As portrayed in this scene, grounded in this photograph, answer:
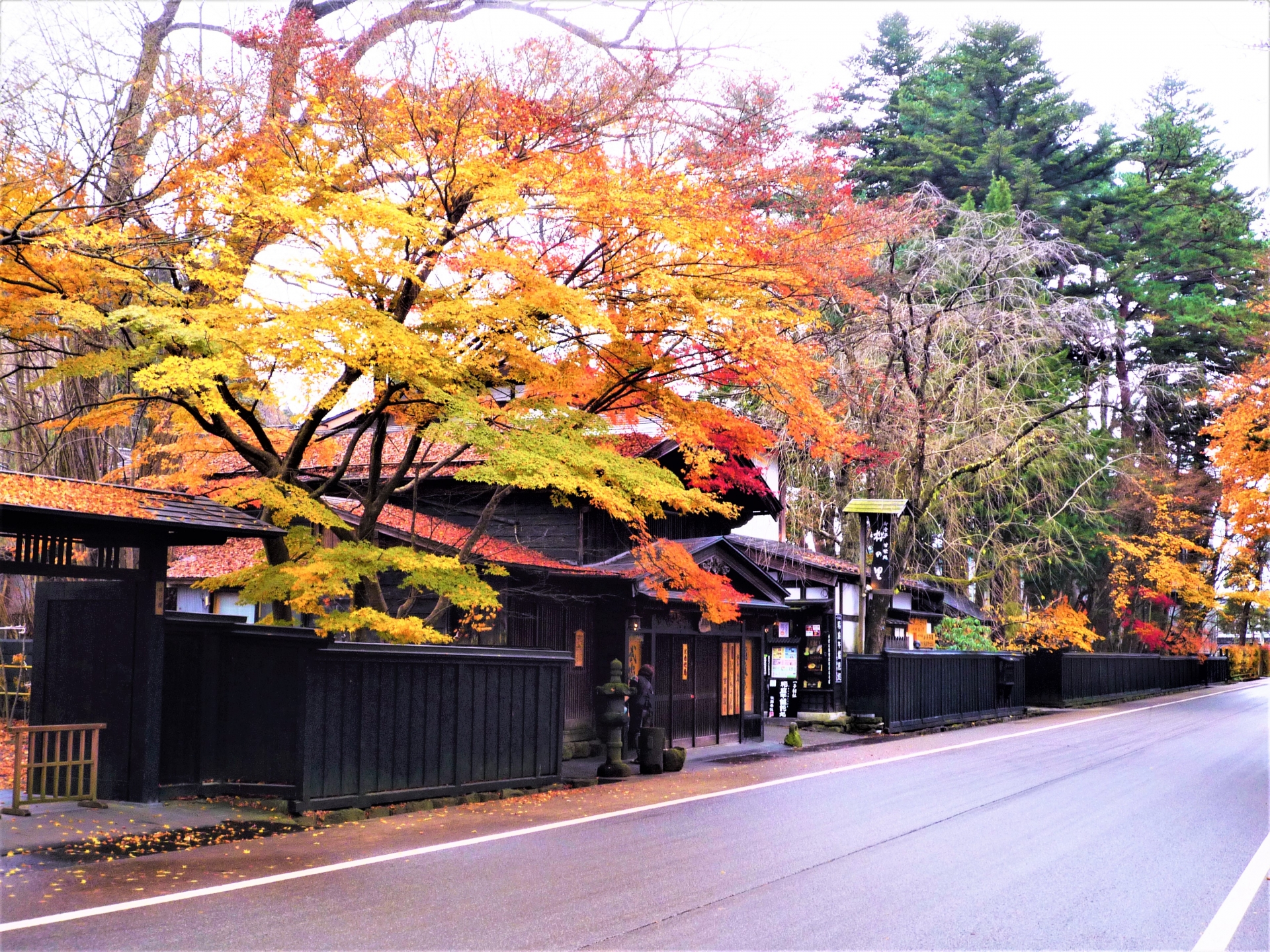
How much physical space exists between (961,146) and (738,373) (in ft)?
123

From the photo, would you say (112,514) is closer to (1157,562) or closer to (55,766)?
(55,766)

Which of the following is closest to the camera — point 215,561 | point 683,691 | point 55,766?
point 55,766

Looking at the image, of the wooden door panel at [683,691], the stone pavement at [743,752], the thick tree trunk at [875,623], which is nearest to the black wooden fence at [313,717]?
the stone pavement at [743,752]

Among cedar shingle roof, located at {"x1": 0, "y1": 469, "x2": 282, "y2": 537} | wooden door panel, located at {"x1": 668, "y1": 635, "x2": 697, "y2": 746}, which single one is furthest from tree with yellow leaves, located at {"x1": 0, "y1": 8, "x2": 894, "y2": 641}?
wooden door panel, located at {"x1": 668, "y1": 635, "x2": 697, "y2": 746}

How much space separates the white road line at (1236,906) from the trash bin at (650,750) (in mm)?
9770

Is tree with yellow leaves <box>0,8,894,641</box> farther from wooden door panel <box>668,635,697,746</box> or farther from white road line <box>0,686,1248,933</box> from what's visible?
wooden door panel <box>668,635,697,746</box>

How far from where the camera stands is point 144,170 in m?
15.4

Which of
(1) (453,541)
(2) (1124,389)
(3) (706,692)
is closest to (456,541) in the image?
(1) (453,541)

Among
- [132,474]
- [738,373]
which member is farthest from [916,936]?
[132,474]

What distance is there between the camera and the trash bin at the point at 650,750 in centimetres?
1884

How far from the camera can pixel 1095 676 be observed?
1714 inches

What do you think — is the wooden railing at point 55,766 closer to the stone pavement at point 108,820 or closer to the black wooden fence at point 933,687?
the stone pavement at point 108,820

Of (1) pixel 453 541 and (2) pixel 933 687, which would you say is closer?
(1) pixel 453 541

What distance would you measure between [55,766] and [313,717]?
282 centimetres
